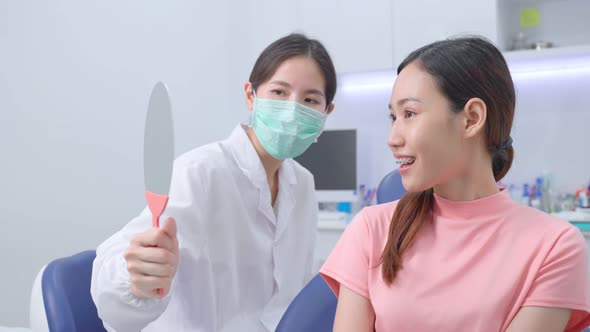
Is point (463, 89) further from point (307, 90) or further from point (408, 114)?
point (307, 90)

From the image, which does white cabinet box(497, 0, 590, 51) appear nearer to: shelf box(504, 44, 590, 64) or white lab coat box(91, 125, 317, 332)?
shelf box(504, 44, 590, 64)

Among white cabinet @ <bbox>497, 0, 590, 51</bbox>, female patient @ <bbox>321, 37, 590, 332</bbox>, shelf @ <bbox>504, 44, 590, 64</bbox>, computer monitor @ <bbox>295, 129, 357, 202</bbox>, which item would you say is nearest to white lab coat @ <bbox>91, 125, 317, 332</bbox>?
female patient @ <bbox>321, 37, 590, 332</bbox>

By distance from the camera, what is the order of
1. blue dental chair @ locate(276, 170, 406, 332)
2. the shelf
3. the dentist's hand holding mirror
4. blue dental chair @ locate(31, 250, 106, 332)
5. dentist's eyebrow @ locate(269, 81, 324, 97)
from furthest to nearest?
1. the shelf
2. dentist's eyebrow @ locate(269, 81, 324, 97)
3. blue dental chair @ locate(31, 250, 106, 332)
4. blue dental chair @ locate(276, 170, 406, 332)
5. the dentist's hand holding mirror

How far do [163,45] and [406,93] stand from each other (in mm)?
2520

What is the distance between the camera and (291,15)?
335 centimetres

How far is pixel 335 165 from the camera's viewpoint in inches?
131

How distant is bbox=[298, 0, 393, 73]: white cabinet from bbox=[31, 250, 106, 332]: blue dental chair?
221cm

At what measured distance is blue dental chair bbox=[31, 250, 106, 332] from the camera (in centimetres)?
115

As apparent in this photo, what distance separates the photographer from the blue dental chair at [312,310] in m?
0.88

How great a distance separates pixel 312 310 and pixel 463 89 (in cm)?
47

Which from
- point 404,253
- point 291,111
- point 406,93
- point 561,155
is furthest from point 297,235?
point 561,155

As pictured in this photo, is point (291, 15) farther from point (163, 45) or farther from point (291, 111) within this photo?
point (291, 111)

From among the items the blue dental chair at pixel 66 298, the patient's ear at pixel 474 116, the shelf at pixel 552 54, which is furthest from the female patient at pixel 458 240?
the shelf at pixel 552 54

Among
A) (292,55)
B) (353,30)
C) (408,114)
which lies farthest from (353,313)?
(353,30)
